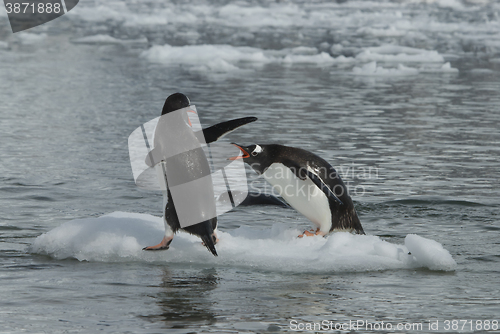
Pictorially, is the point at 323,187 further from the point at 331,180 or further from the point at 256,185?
the point at 256,185

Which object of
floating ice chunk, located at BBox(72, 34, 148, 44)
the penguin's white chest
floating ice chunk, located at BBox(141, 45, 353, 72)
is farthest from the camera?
floating ice chunk, located at BBox(72, 34, 148, 44)

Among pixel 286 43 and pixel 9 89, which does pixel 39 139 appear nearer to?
pixel 9 89

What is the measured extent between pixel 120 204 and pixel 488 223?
11.1 ft

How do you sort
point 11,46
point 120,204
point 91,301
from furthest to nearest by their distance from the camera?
point 11,46 < point 120,204 < point 91,301

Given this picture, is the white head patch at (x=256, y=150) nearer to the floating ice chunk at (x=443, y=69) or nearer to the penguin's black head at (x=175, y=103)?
the penguin's black head at (x=175, y=103)

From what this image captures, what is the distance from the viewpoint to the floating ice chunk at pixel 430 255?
5.04 metres

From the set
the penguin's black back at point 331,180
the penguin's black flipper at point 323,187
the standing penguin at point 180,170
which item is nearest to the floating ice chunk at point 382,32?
the penguin's black back at point 331,180

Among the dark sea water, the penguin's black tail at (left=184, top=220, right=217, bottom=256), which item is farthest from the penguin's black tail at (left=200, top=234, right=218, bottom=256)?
the dark sea water

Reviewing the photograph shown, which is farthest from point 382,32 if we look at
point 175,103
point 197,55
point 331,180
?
point 175,103

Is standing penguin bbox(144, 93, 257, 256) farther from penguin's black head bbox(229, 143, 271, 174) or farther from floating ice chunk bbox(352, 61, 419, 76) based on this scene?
floating ice chunk bbox(352, 61, 419, 76)

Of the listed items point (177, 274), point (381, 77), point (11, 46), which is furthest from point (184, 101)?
point (11, 46)

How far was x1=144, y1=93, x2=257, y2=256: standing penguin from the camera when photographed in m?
5.31

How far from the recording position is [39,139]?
10.2m

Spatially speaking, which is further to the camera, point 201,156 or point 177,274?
point 201,156
